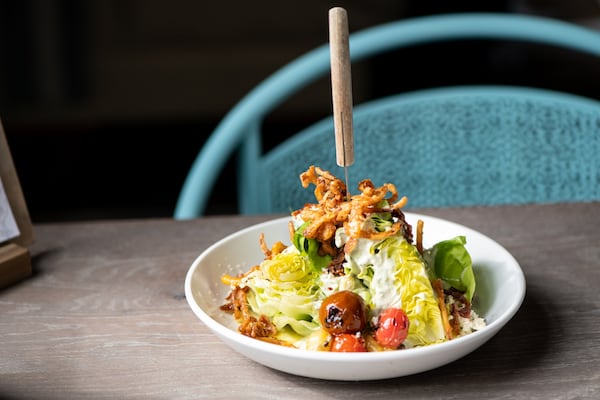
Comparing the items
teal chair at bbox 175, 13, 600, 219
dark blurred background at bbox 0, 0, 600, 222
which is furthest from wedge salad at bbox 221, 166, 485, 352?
dark blurred background at bbox 0, 0, 600, 222

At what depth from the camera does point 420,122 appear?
1880 millimetres

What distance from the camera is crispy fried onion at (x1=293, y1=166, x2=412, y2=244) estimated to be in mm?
985

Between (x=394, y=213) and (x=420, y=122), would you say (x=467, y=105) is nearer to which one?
(x=420, y=122)

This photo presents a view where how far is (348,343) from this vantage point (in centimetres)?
95

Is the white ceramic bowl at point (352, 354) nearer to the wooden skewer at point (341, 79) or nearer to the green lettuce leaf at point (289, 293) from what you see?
the green lettuce leaf at point (289, 293)

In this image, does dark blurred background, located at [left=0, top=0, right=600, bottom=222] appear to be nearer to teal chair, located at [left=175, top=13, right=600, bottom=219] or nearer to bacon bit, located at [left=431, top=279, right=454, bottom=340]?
teal chair, located at [left=175, top=13, right=600, bottom=219]

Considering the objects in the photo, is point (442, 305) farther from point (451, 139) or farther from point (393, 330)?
point (451, 139)

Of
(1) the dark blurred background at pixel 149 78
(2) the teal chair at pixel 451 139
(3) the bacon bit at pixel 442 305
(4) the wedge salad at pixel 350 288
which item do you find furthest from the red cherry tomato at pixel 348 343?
(1) the dark blurred background at pixel 149 78

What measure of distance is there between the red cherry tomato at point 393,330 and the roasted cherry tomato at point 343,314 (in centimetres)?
3

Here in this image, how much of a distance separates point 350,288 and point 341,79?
0.27 m

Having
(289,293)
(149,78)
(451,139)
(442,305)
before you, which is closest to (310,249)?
(289,293)

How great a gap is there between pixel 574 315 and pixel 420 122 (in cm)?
84

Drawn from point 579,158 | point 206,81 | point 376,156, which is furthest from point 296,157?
point 206,81

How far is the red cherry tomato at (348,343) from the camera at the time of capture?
3.09 ft
